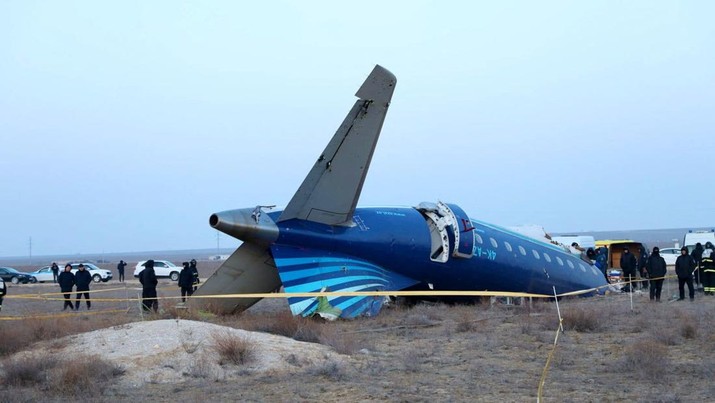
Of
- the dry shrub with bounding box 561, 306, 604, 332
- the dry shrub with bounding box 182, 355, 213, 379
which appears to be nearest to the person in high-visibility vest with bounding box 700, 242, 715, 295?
the dry shrub with bounding box 561, 306, 604, 332

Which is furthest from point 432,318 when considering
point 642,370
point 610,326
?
point 642,370

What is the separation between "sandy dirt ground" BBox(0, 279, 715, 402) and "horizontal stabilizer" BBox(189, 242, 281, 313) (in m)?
0.98

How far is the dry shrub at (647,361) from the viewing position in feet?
36.8

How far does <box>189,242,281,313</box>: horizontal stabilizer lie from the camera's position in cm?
1914

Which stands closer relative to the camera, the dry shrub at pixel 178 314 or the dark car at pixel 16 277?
the dry shrub at pixel 178 314

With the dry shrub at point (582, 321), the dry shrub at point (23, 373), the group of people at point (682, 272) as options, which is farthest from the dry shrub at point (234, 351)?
the group of people at point (682, 272)

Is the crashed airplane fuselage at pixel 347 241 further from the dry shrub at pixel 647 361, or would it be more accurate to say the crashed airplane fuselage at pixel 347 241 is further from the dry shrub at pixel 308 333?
the dry shrub at pixel 647 361

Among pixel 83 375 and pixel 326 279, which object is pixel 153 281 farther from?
pixel 83 375

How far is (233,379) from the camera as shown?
37.2 ft

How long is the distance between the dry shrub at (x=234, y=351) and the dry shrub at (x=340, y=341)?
173 centimetres

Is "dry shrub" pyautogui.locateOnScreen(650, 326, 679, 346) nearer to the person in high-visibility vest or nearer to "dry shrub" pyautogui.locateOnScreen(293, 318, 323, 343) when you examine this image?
"dry shrub" pyautogui.locateOnScreen(293, 318, 323, 343)

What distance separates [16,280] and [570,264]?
50.2 m

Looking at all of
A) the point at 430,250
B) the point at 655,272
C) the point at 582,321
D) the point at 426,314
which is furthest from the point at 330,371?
the point at 655,272

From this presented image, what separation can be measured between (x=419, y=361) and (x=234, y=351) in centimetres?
292
